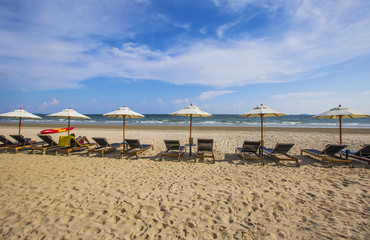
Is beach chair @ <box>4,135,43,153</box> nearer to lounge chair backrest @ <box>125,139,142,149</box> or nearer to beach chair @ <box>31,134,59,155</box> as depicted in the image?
beach chair @ <box>31,134,59,155</box>

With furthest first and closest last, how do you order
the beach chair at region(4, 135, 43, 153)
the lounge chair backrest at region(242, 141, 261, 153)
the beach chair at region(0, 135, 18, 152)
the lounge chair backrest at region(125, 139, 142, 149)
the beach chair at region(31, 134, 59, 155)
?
the beach chair at region(0, 135, 18, 152), the beach chair at region(4, 135, 43, 153), the beach chair at region(31, 134, 59, 155), the lounge chair backrest at region(125, 139, 142, 149), the lounge chair backrest at region(242, 141, 261, 153)

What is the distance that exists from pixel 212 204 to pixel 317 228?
161 centimetres

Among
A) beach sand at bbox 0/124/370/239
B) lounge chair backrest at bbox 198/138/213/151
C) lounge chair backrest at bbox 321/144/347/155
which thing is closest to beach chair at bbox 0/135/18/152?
beach sand at bbox 0/124/370/239

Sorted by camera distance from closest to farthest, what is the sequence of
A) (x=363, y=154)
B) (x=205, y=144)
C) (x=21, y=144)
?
(x=363, y=154), (x=205, y=144), (x=21, y=144)

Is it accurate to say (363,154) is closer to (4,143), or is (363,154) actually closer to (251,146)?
(251,146)

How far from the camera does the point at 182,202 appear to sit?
3.39m

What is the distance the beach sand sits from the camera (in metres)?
2.59

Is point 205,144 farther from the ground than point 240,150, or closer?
farther from the ground

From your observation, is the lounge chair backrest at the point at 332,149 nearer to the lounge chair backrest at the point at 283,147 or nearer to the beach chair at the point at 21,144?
the lounge chair backrest at the point at 283,147

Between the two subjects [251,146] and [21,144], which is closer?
[251,146]

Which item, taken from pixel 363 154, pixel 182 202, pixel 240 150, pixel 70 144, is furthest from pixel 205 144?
pixel 70 144

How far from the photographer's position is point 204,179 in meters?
4.61

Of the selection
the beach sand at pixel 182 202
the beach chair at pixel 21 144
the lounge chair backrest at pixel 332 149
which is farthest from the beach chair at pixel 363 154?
the beach chair at pixel 21 144

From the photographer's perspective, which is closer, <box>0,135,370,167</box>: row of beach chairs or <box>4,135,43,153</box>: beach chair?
<box>0,135,370,167</box>: row of beach chairs
